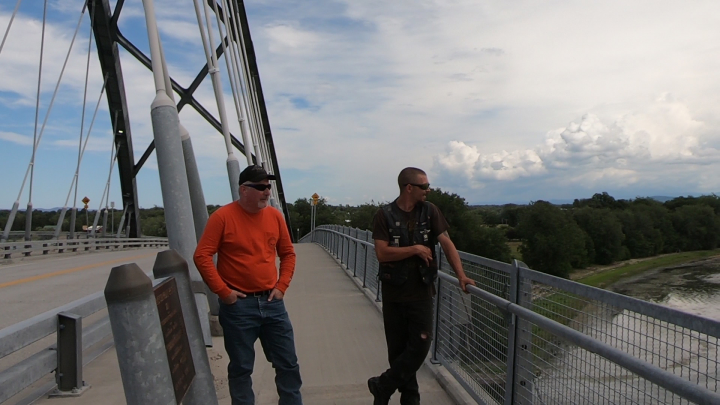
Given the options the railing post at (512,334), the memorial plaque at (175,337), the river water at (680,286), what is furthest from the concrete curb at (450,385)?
the river water at (680,286)

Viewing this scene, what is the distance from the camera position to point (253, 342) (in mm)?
4434

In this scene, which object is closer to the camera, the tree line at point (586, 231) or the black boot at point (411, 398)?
the black boot at point (411, 398)

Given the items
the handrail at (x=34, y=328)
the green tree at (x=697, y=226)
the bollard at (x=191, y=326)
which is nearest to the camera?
the handrail at (x=34, y=328)

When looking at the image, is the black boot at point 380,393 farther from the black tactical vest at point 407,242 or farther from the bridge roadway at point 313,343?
the black tactical vest at point 407,242

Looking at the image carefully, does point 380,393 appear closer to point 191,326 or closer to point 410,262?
point 410,262

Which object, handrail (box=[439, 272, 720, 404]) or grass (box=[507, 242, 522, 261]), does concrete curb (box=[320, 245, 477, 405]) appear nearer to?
handrail (box=[439, 272, 720, 404])

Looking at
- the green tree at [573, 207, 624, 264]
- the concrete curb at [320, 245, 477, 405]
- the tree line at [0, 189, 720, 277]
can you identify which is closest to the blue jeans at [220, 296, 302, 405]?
the concrete curb at [320, 245, 477, 405]

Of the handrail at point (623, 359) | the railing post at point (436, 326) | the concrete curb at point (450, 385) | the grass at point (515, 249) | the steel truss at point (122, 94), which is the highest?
the steel truss at point (122, 94)

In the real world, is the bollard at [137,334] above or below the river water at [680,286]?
above

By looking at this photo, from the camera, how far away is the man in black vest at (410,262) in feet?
15.4

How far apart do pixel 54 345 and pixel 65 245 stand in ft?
83.6

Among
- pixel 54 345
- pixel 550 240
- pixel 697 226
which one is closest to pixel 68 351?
pixel 54 345

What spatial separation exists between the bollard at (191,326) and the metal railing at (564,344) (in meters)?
1.95

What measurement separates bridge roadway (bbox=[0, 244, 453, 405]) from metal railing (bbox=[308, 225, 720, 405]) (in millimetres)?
561
